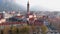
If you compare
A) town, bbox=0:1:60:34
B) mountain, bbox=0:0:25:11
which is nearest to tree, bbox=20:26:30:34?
town, bbox=0:1:60:34

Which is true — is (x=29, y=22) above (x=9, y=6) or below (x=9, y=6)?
below

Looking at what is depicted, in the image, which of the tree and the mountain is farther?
the mountain

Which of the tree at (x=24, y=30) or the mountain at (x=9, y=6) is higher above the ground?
the mountain at (x=9, y=6)

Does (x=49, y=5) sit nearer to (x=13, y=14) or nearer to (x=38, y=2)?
(x=38, y=2)

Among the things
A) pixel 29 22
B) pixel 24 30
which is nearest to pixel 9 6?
pixel 29 22

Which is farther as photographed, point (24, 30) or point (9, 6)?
point (9, 6)

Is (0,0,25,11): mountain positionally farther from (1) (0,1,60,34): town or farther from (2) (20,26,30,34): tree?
(2) (20,26,30,34): tree

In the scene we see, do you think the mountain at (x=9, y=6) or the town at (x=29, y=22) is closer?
the town at (x=29, y=22)

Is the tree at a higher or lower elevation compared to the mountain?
lower

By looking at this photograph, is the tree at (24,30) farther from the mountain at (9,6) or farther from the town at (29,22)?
the mountain at (9,6)

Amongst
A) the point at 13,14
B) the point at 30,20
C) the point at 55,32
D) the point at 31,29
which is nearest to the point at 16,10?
the point at 13,14

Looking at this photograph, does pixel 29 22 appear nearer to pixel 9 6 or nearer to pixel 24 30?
pixel 24 30

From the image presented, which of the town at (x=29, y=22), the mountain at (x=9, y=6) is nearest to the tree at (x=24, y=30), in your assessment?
the town at (x=29, y=22)

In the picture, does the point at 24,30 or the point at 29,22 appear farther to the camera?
the point at 29,22
